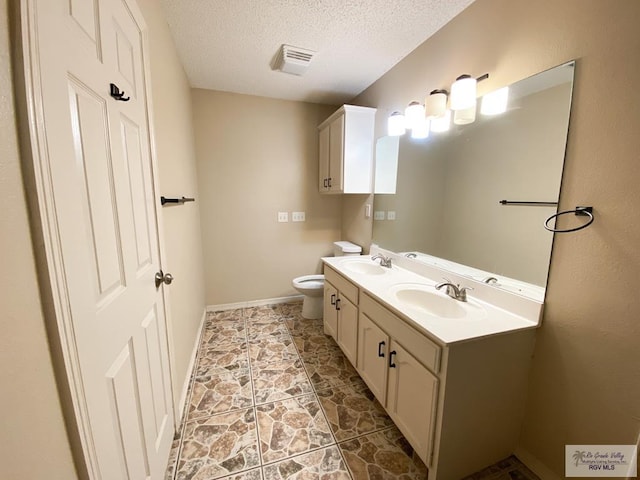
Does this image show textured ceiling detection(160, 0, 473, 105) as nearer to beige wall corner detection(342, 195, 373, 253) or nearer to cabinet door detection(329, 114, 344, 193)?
cabinet door detection(329, 114, 344, 193)

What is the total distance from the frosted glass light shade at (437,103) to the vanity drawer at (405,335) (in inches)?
49.1

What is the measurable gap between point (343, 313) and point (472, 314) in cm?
95

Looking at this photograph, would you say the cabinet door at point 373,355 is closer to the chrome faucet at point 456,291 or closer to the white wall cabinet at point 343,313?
the white wall cabinet at point 343,313

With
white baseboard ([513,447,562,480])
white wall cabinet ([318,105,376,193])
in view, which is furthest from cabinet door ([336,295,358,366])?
white wall cabinet ([318,105,376,193])

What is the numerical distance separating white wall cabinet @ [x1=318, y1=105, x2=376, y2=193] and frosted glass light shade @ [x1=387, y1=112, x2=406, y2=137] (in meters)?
0.41

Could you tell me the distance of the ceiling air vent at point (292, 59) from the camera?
77.4 inches

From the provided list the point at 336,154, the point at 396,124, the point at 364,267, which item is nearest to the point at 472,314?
the point at 364,267

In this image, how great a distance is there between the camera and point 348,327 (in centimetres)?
195

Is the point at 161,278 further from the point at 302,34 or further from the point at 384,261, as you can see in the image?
the point at 302,34

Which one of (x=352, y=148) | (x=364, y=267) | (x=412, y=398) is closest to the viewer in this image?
(x=412, y=398)

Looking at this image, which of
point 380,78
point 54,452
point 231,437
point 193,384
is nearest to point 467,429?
point 231,437

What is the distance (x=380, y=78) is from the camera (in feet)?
7.87

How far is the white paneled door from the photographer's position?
58 cm

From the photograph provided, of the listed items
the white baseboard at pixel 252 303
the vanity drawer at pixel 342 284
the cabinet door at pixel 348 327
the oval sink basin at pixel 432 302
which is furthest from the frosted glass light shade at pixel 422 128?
the white baseboard at pixel 252 303
